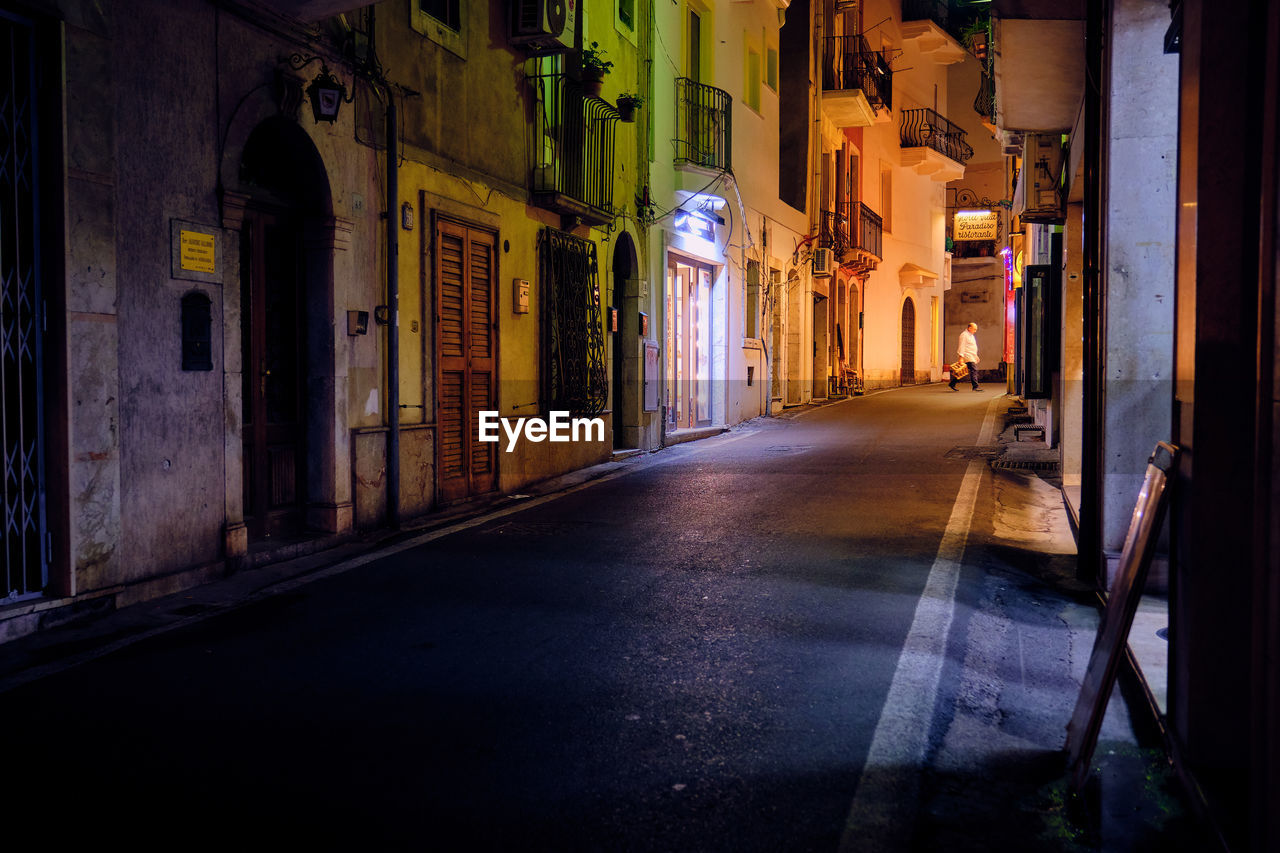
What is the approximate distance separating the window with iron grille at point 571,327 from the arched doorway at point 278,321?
178 inches

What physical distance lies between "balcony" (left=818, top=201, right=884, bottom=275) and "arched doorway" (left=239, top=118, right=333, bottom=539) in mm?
20827

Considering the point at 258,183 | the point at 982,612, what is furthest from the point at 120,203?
the point at 982,612

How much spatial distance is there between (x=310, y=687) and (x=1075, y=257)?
10043mm

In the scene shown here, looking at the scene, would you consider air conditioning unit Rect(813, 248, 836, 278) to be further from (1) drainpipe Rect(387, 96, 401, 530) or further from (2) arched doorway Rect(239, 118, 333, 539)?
(2) arched doorway Rect(239, 118, 333, 539)

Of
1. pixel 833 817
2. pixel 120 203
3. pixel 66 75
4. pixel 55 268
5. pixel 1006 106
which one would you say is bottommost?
pixel 833 817

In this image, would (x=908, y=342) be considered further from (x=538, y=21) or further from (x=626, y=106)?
(x=538, y=21)

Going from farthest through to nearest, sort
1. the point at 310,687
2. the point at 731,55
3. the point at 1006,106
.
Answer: the point at 731,55
the point at 1006,106
the point at 310,687

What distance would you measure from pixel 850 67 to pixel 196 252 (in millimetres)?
25682


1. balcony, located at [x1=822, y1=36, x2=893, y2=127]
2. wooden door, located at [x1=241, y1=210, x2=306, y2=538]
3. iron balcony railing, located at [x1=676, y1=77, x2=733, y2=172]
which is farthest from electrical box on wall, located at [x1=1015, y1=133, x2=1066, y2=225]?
balcony, located at [x1=822, y1=36, x2=893, y2=127]

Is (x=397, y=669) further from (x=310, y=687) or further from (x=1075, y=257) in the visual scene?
(x=1075, y=257)

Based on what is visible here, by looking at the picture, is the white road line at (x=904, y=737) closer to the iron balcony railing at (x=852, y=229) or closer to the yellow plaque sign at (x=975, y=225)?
the iron balcony railing at (x=852, y=229)

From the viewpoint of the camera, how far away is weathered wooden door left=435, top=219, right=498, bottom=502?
10.4m

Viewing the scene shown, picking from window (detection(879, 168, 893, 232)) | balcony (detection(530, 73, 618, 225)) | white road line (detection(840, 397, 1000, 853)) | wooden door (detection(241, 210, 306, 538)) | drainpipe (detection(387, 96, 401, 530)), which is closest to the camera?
white road line (detection(840, 397, 1000, 853))

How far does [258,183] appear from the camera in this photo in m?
8.22
